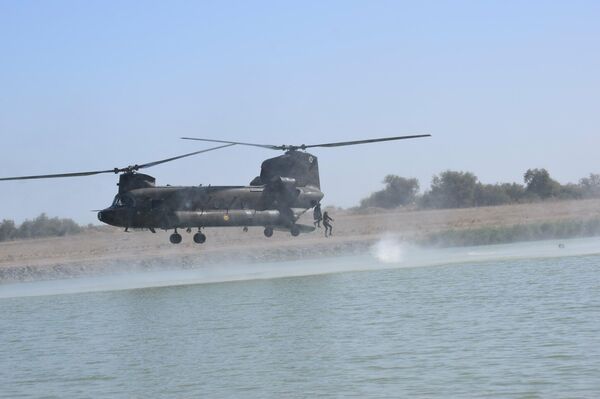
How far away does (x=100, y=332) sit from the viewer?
3400 cm

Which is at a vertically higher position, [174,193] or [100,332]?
[174,193]

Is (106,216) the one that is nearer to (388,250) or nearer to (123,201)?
(123,201)

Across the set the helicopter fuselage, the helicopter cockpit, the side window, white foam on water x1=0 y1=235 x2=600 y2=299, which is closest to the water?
white foam on water x1=0 y1=235 x2=600 y2=299

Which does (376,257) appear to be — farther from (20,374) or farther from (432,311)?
(20,374)

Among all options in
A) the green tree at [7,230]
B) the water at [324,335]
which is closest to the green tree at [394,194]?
the green tree at [7,230]

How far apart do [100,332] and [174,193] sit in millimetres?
8907

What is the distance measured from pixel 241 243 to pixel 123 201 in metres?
32.7

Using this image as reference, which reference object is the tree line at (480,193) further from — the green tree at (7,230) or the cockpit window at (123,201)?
the cockpit window at (123,201)

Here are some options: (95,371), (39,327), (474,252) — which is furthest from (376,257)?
(95,371)

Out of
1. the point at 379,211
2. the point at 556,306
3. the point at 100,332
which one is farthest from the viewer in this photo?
the point at 379,211

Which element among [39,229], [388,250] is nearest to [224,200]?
[388,250]

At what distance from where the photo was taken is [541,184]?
412ft

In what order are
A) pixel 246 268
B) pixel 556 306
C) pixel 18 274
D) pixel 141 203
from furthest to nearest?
1. pixel 18 274
2. pixel 246 268
3. pixel 141 203
4. pixel 556 306

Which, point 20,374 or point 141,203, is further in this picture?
point 141,203
